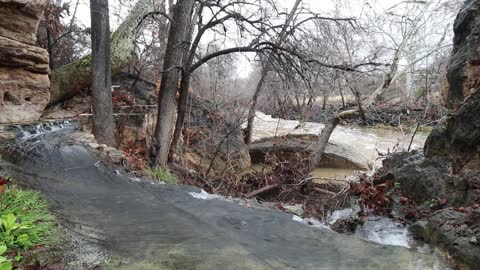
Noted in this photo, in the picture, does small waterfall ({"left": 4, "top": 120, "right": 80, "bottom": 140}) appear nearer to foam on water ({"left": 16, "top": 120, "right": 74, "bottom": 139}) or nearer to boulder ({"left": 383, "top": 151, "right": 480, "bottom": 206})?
foam on water ({"left": 16, "top": 120, "right": 74, "bottom": 139})

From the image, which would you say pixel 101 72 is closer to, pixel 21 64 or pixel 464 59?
pixel 21 64

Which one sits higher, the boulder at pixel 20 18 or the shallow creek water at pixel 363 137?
the boulder at pixel 20 18

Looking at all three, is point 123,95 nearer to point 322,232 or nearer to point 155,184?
point 155,184

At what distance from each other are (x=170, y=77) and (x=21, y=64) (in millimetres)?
3064

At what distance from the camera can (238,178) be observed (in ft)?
30.1

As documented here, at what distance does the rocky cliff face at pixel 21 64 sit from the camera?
23.3ft

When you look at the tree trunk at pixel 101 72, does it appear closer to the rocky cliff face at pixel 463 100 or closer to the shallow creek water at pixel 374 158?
the shallow creek water at pixel 374 158

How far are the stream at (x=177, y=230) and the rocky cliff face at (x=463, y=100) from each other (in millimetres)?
1345

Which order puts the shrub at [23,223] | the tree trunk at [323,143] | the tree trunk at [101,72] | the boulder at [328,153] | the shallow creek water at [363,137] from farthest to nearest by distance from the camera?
1. the shallow creek water at [363,137]
2. the boulder at [328,153]
3. the tree trunk at [323,143]
4. the tree trunk at [101,72]
5. the shrub at [23,223]

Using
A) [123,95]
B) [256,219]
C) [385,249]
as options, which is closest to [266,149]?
[123,95]

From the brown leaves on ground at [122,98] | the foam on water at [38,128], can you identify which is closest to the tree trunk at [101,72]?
the foam on water at [38,128]

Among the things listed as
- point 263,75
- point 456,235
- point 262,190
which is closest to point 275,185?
point 262,190

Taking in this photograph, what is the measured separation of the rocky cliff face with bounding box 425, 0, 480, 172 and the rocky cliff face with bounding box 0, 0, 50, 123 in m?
7.75

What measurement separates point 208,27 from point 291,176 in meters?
3.85
